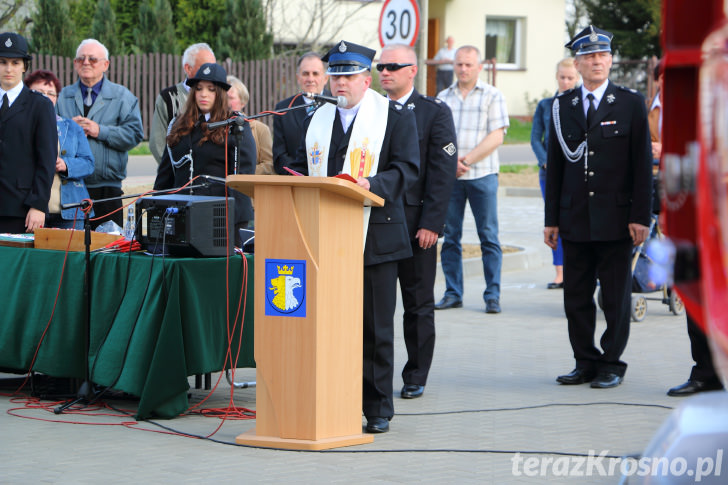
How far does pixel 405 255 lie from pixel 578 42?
7.48ft

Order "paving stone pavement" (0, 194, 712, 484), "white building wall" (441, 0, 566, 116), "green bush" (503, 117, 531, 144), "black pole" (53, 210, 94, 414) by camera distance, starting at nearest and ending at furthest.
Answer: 1. "paving stone pavement" (0, 194, 712, 484)
2. "black pole" (53, 210, 94, 414)
3. "green bush" (503, 117, 531, 144)
4. "white building wall" (441, 0, 566, 116)

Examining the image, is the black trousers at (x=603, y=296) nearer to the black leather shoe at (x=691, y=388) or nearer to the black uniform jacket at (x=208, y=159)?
the black leather shoe at (x=691, y=388)

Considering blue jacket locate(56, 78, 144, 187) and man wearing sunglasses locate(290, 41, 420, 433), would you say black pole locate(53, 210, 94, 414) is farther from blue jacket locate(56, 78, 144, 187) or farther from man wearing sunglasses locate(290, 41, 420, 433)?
blue jacket locate(56, 78, 144, 187)

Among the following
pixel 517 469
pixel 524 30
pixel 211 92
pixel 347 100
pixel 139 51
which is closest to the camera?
pixel 517 469

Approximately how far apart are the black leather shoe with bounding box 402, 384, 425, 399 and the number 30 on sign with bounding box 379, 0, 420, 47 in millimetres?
5930

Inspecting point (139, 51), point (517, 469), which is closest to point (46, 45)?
point (139, 51)

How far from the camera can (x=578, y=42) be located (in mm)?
7672

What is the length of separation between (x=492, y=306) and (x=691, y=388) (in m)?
3.92

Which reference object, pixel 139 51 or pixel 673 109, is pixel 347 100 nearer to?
pixel 673 109

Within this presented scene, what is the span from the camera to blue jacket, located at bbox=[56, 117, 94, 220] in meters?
8.64

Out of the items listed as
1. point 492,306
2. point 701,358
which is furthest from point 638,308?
point 701,358

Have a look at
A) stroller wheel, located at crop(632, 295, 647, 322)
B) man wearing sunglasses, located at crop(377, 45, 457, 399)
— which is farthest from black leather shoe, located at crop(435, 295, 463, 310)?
man wearing sunglasses, located at crop(377, 45, 457, 399)

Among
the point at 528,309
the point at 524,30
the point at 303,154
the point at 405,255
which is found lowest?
the point at 528,309

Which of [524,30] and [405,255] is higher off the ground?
[524,30]
